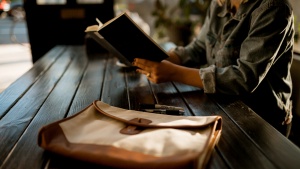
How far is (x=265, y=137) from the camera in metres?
0.82

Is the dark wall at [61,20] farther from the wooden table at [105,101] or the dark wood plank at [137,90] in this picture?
the dark wood plank at [137,90]

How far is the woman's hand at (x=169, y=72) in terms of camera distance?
4.14 ft

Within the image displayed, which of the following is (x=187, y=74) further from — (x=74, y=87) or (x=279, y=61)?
(x=74, y=87)

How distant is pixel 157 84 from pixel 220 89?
1.07 ft

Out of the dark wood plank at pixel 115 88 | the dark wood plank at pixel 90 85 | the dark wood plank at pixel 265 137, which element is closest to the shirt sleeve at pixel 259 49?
the dark wood plank at pixel 265 137

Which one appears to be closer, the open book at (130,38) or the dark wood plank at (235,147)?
the dark wood plank at (235,147)

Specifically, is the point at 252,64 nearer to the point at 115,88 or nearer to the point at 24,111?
the point at 115,88

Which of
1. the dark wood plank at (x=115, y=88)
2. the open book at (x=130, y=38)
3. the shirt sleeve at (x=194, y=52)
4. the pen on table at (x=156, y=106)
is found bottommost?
the dark wood plank at (x=115, y=88)

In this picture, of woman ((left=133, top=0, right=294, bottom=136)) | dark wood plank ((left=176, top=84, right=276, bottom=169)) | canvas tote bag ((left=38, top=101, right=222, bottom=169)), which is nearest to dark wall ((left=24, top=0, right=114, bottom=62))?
woman ((left=133, top=0, right=294, bottom=136))

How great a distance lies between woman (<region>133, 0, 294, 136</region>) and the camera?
1124 millimetres

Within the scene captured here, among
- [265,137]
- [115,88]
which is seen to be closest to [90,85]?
[115,88]

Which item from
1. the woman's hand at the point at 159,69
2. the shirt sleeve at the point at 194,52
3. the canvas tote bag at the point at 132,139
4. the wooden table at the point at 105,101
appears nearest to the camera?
the canvas tote bag at the point at 132,139

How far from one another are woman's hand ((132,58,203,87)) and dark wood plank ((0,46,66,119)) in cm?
54

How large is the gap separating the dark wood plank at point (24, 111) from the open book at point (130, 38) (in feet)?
1.24
